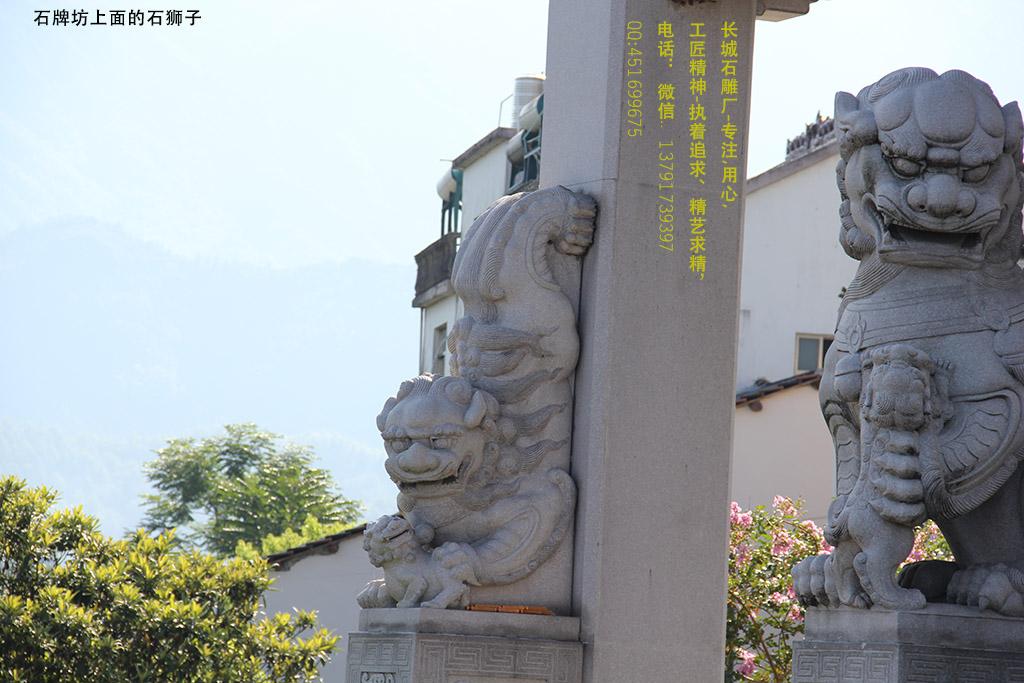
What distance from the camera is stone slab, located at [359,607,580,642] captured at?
26.1 ft

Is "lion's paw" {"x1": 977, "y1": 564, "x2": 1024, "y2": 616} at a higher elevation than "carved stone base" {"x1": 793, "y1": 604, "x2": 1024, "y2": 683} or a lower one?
higher

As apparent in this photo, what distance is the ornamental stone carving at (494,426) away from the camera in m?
8.20

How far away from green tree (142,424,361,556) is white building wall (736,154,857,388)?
55.9 feet

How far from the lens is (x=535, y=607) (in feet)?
27.6

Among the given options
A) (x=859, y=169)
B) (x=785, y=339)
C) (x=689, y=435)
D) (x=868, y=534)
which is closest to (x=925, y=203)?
(x=859, y=169)

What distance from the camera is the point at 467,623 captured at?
801 cm

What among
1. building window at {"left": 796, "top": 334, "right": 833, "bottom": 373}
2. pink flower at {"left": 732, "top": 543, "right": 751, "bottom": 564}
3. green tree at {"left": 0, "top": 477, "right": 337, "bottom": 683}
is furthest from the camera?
building window at {"left": 796, "top": 334, "right": 833, "bottom": 373}

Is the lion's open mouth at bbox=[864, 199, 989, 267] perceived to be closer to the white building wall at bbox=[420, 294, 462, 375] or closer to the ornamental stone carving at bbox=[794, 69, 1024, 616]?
the ornamental stone carving at bbox=[794, 69, 1024, 616]

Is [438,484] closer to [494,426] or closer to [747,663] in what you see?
[494,426]

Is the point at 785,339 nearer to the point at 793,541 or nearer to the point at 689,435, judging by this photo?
the point at 793,541

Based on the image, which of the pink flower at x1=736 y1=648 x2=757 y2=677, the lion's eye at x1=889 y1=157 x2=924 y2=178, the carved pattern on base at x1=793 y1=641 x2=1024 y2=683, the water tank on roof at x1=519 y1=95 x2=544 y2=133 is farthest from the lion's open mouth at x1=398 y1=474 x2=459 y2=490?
the water tank on roof at x1=519 y1=95 x2=544 y2=133

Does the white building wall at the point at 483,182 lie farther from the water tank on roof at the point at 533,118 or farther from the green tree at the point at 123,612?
the green tree at the point at 123,612

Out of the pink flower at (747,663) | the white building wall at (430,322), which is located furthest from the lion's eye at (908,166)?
the white building wall at (430,322)

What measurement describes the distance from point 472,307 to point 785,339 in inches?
605
